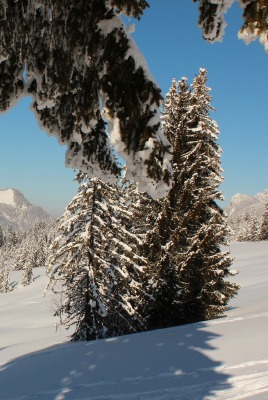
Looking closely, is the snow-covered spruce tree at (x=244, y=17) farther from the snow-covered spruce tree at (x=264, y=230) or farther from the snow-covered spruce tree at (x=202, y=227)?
the snow-covered spruce tree at (x=264, y=230)

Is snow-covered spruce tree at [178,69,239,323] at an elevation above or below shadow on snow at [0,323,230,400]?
above

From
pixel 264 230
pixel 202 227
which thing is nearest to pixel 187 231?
pixel 202 227

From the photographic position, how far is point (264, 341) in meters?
9.05

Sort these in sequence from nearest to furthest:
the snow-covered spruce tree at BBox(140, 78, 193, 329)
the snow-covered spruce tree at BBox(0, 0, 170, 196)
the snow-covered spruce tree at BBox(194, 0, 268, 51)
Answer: the snow-covered spruce tree at BBox(194, 0, 268, 51) → the snow-covered spruce tree at BBox(0, 0, 170, 196) → the snow-covered spruce tree at BBox(140, 78, 193, 329)

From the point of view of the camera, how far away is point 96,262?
48.9 feet

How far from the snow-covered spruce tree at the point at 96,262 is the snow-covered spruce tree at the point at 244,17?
38.9ft

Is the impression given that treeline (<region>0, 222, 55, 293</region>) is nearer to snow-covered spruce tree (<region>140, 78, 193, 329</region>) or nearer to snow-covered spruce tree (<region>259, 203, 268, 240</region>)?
snow-covered spruce tree (<region>140, 78, 193, 329</region>)

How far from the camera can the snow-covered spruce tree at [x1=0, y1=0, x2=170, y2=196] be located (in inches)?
122

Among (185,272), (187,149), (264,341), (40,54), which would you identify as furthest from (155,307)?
(40,54)

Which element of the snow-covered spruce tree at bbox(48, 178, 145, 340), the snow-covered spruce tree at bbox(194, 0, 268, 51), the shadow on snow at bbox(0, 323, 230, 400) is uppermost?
the snow-covered spruce tree at bbox(194, 0, 268, 51)

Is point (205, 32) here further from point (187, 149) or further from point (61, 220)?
point (61, 220)

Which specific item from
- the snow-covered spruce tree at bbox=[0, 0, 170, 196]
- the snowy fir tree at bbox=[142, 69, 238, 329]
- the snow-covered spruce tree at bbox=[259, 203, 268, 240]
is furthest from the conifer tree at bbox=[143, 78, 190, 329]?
the snow-covered spruce tree at bbox=[259, 203, 268, 240]

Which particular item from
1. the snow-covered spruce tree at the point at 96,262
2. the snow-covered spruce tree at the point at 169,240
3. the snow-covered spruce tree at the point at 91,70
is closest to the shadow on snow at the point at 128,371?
the snow-covered spruce tree at the point at 169,240

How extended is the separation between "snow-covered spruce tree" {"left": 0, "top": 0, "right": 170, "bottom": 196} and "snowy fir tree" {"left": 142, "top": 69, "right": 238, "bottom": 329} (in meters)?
9.56
